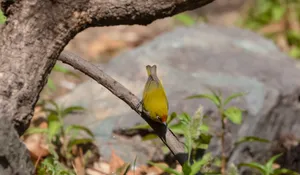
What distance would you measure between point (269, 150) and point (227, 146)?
1.35ft

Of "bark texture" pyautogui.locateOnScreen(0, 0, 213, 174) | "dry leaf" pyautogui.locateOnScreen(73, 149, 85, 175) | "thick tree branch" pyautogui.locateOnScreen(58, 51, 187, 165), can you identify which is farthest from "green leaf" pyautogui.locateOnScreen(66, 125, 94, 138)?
"bark texture" pyautogui.locateOnScreen(0, 0, 213, 174)

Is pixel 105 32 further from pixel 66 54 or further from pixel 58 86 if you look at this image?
pixel 66 54

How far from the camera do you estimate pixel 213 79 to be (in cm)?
458

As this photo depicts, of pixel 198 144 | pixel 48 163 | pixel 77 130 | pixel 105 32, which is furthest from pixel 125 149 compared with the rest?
pixel 105 32

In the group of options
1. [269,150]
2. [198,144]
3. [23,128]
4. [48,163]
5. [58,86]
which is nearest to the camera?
[23,128]

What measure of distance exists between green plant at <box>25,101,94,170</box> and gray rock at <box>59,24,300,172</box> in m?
0.26

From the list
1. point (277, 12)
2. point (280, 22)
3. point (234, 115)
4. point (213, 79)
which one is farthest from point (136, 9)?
point (280, 22)

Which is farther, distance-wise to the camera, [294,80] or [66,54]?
[294,80]

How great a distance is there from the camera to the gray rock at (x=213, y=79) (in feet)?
13.6

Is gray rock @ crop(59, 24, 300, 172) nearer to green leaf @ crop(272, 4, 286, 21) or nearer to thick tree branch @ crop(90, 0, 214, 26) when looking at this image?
thick tree branch @ crop(90, 0, 214, 26)

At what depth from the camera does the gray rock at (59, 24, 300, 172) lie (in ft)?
13.6

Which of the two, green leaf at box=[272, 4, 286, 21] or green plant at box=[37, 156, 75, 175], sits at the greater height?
green plant at box=[37, 156, 75, 175]

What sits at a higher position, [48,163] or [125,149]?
[48,163]

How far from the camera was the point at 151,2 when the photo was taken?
271 centimetres
